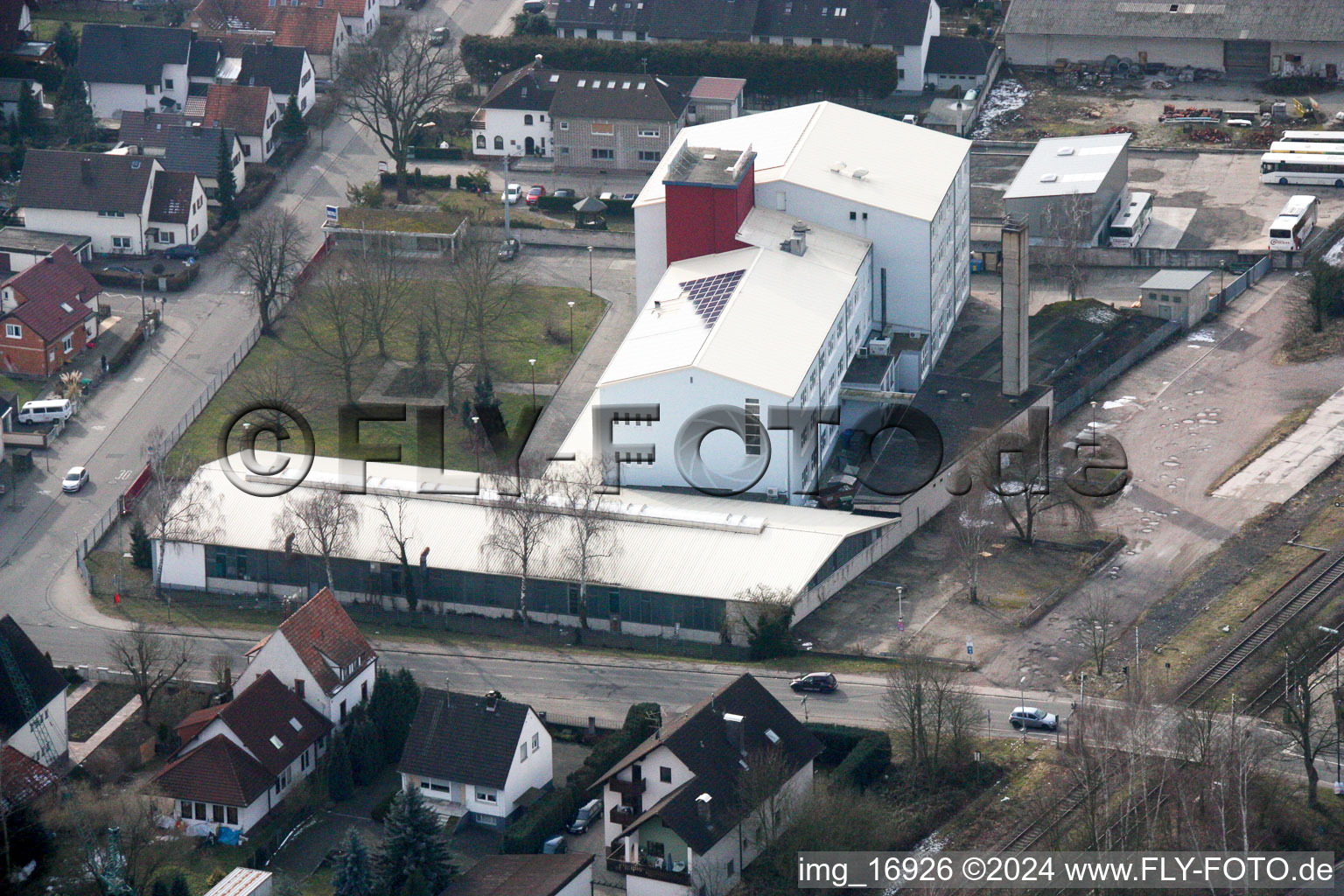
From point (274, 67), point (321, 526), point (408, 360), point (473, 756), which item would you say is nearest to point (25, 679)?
point (321, 526)

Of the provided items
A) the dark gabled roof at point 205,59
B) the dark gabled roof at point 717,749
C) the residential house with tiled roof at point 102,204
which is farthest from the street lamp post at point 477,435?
the dark gabled roof at point 205,59

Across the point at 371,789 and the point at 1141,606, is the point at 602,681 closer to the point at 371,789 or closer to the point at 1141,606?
the point at 371,789

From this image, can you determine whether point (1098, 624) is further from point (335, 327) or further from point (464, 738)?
point (335, 327)

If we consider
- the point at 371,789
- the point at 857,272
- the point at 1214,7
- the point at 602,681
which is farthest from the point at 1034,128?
the point at 371,789

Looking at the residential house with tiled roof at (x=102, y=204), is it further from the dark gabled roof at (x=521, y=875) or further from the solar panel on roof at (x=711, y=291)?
the dark gabled roof at (x=521, y=875)

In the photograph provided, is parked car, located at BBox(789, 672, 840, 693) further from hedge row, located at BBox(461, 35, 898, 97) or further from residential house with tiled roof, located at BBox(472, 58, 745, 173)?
hedge row, located at BBox(461, 35, 898, 97)
